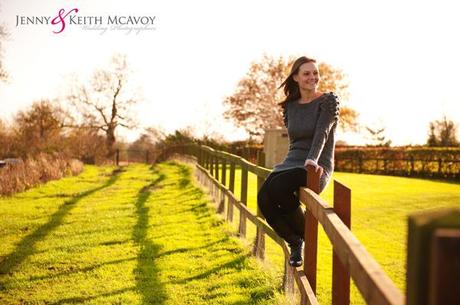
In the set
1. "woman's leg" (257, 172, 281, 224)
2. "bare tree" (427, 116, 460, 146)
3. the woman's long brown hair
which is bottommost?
"woman's leg" (257, 172, 281, 224)

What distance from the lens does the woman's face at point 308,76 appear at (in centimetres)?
411

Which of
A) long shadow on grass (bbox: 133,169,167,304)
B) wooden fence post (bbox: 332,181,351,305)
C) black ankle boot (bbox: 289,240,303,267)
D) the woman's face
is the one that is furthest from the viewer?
long shadow on grass (bbox: 133,169,167,304)

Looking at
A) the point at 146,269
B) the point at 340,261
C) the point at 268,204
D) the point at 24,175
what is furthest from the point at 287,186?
the point at 24,175

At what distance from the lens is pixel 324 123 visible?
386cm

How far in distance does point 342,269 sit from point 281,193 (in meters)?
1.27

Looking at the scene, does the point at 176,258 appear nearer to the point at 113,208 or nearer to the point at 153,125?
the point at 113,208

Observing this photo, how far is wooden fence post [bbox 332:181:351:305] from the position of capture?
2604mm

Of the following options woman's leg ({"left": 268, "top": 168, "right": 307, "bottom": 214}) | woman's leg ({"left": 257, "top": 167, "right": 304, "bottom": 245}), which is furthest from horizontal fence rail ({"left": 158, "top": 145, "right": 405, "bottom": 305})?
woman's leg ({"left": 257, "top": 167, "right": 304, "bottom": 245})

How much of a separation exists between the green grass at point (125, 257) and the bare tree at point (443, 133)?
4314 cm

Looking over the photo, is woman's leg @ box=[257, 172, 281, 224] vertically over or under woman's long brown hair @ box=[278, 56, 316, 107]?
under

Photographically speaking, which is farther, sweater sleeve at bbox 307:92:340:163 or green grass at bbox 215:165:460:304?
green grass at bbox 215:165:460:304

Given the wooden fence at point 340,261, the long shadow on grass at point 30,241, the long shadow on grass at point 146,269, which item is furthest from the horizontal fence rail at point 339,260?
the long shadow on grass at point 30,241

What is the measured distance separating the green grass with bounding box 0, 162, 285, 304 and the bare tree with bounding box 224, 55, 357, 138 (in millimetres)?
36838

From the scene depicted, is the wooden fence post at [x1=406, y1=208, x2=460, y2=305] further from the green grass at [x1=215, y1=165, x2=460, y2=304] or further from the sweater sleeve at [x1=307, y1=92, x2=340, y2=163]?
the sweater sleeve at [x1=307, y1=92, x2=340, y2=163]
